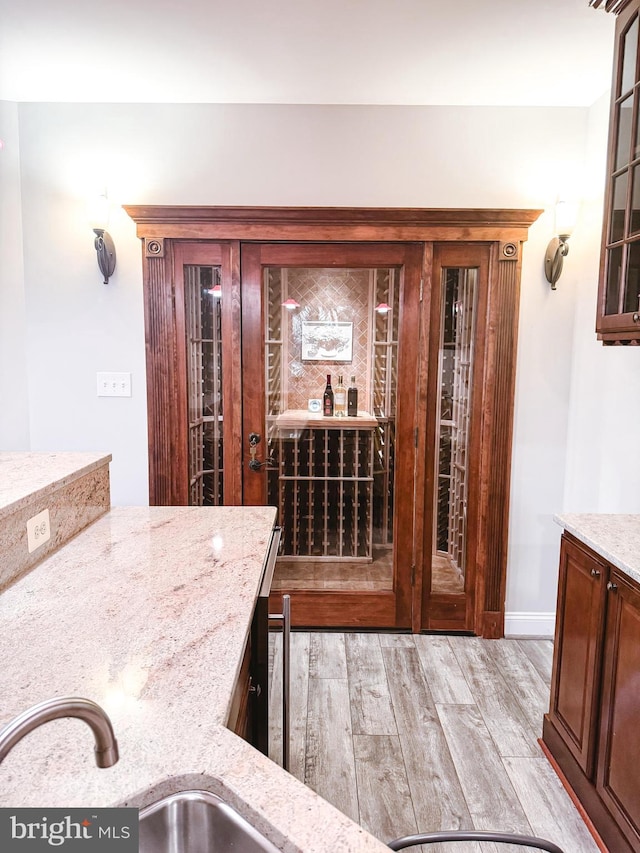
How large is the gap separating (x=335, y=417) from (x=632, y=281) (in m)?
1.62

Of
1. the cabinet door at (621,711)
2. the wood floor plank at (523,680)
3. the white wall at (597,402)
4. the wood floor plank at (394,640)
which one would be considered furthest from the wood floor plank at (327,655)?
the white wall at (597,402)

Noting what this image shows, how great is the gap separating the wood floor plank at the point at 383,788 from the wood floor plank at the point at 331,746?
1.2 inches

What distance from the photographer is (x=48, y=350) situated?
9.85 feet

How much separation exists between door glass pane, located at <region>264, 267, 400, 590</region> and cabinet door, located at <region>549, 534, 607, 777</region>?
46.6 inches

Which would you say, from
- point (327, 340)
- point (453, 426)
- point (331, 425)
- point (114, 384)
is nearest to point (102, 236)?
point (114, 384)

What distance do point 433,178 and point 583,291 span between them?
3.18ft

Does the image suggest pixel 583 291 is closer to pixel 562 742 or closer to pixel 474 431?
pixel 474 431

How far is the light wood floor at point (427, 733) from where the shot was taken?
1.84 m

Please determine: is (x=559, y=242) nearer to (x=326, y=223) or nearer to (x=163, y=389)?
(x=326, y=223)

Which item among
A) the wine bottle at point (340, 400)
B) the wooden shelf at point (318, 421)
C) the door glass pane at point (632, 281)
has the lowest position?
the wooden shelf at point (318, 421)

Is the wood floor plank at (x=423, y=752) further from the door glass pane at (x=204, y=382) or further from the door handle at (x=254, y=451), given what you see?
the door glass pane at (x=204, y=382)

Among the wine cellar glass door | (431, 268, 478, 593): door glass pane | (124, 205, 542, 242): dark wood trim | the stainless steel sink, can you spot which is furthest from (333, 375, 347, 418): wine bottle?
the stainless steel sink

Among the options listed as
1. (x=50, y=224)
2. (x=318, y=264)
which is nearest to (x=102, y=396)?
(x=50, y=224)

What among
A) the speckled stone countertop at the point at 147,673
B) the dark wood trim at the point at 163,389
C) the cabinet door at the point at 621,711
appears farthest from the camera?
the dark wood trim at the point at 163,389
